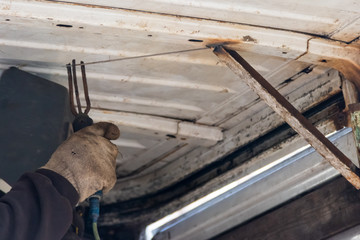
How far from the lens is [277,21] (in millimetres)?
2182

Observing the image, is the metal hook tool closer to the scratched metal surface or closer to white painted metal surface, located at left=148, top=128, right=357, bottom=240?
the scratched metal surface

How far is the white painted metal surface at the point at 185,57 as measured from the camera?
6.84 feet

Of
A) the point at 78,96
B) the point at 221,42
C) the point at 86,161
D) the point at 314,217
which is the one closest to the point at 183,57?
the point at 221,42

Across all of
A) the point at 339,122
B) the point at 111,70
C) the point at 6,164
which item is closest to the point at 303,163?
the point at 339,122

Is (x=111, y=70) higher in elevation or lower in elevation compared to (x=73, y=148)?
higher

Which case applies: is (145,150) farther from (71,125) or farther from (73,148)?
(73,148)

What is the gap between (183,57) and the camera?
2.41 meters

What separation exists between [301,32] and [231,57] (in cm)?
27

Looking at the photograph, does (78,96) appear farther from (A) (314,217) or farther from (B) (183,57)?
(A) (314,217)

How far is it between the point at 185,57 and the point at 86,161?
0.54 meters

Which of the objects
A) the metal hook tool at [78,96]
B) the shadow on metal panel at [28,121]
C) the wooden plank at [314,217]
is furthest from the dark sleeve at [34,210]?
the wooden plank at [314,217]

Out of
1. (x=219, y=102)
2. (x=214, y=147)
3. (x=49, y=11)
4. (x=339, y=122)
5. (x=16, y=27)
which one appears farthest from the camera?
(x=214, y=147)

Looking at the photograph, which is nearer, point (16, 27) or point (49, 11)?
point (49, 11)

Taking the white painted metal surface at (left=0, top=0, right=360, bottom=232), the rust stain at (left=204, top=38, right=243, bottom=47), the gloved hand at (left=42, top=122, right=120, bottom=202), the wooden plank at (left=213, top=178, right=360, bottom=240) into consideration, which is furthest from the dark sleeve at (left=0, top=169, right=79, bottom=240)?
the wooden plank at (left=213, top=178, right=360, bottom=240)
